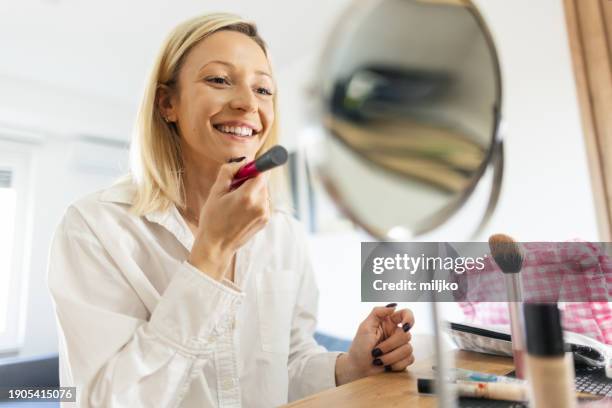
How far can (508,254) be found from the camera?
35 centimetres

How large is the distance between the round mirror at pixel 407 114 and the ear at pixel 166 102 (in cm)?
44

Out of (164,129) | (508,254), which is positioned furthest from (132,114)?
→ (508,254)

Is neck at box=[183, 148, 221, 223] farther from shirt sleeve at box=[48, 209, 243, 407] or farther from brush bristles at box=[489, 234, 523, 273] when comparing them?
brush bristles at box=[489, 234, 523, 273]

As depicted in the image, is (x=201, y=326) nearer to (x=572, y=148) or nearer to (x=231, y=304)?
(x=231, y=304)

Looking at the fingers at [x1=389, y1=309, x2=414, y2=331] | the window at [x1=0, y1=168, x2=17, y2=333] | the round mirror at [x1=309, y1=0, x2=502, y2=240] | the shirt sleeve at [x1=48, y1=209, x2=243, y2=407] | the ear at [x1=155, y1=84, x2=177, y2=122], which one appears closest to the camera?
the round mirror at [x1=309, y1=0, x2=502, y2=240]

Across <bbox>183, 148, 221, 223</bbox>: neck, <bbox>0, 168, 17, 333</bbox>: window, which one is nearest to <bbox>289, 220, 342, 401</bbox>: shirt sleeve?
<bbox>183, 148, 221, 223</bbox>: neck

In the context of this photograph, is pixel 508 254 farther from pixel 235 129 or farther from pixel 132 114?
pixel 132 114

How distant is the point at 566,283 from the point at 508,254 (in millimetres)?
323

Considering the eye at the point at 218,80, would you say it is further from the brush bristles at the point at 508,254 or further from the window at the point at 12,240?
the window at the point at 12,240

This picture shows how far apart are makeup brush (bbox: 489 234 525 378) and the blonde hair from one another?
456mm

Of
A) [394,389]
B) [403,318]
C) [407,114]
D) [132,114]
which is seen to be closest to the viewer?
[407,114]

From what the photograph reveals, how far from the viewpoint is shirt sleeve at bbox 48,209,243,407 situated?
0.39 meters

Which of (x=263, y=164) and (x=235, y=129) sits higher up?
(x=235, y=129)

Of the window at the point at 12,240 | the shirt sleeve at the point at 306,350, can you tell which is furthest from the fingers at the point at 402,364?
the window at the point at 12,240
